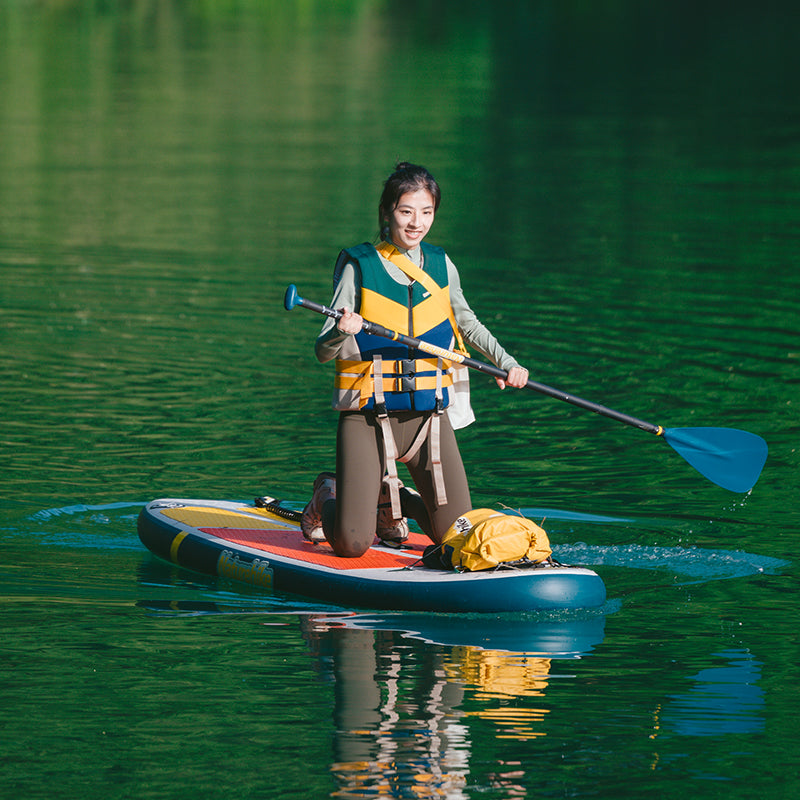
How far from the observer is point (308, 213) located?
2072cm

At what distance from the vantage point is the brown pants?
7.75 metres

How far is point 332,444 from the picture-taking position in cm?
1108

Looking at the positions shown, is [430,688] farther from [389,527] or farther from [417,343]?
[389,527]

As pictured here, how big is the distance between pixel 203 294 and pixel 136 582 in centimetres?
815

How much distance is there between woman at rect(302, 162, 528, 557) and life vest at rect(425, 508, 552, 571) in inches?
11.8

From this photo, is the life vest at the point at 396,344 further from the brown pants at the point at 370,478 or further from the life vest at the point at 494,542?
the life vest at the point at 494,542

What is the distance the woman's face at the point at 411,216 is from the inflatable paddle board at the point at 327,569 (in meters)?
1.55

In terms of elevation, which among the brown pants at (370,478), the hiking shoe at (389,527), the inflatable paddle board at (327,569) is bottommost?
the inflatable paddle board at (327,569)

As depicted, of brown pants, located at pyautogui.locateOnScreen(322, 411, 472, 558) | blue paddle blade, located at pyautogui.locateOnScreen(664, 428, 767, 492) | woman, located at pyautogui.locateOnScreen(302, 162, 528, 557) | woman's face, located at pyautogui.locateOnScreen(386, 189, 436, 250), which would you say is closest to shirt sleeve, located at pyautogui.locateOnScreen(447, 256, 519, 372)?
woman, located at pyautogui.locateOnScreen(302, 162, 528, 557)

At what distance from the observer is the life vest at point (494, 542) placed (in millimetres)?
7520

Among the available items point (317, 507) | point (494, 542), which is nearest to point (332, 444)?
point (317, 507)

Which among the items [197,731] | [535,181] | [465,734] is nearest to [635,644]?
[465,734]

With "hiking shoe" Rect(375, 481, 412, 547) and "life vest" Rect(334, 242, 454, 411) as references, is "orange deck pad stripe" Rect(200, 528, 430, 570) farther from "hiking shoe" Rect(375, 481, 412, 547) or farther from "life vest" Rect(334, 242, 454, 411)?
"life vest" Rect(334, 242, 454, 411)

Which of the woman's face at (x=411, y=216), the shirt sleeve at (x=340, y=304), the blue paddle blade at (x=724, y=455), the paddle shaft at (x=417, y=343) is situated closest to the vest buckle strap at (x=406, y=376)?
the paddle shaft at (x=417, y=343)
